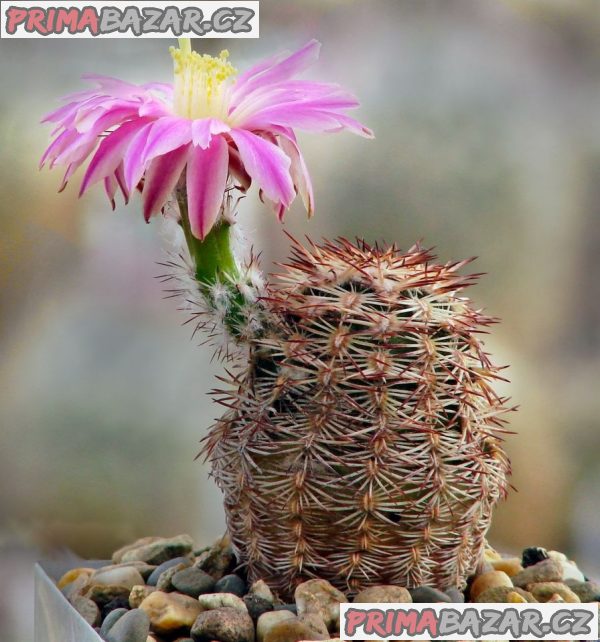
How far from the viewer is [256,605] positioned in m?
0.72

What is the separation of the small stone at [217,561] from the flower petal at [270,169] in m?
0.33

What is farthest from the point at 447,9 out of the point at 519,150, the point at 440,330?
the point at 440,330

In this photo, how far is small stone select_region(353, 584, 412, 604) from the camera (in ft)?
2.32

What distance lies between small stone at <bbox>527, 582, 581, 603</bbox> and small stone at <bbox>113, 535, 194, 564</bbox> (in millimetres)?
319

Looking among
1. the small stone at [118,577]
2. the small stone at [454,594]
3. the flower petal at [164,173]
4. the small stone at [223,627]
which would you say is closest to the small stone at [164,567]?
the small stone at [118,577]

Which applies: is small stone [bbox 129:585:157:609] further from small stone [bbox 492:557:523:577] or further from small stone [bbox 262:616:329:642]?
small stone [bbox 492:557:523:577]

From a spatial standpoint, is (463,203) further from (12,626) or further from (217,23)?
(12,626)

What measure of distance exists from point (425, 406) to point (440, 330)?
64mm

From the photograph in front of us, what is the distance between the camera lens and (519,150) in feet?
2.70

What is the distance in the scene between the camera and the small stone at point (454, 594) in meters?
0.74

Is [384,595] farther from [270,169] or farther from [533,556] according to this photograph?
[270,169]

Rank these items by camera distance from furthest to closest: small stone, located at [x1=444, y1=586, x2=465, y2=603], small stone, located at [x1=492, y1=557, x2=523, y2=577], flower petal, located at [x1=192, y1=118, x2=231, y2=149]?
small stone, located at [x1=492, y1=557, x2=523, y2=577] < small stone, located at [x1=444, y1=586, x2=465, y2=603] < flower petal, located at [x1=192, y1=118, x2=231, y2=149]

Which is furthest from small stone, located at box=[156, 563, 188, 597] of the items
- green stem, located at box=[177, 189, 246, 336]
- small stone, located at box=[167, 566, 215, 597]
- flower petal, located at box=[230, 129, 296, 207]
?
flower petal, located at box=[230, 129, 296, 207]

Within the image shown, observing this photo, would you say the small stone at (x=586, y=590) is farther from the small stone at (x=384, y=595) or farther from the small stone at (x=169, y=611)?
the small stone at (x=169, y=611)
